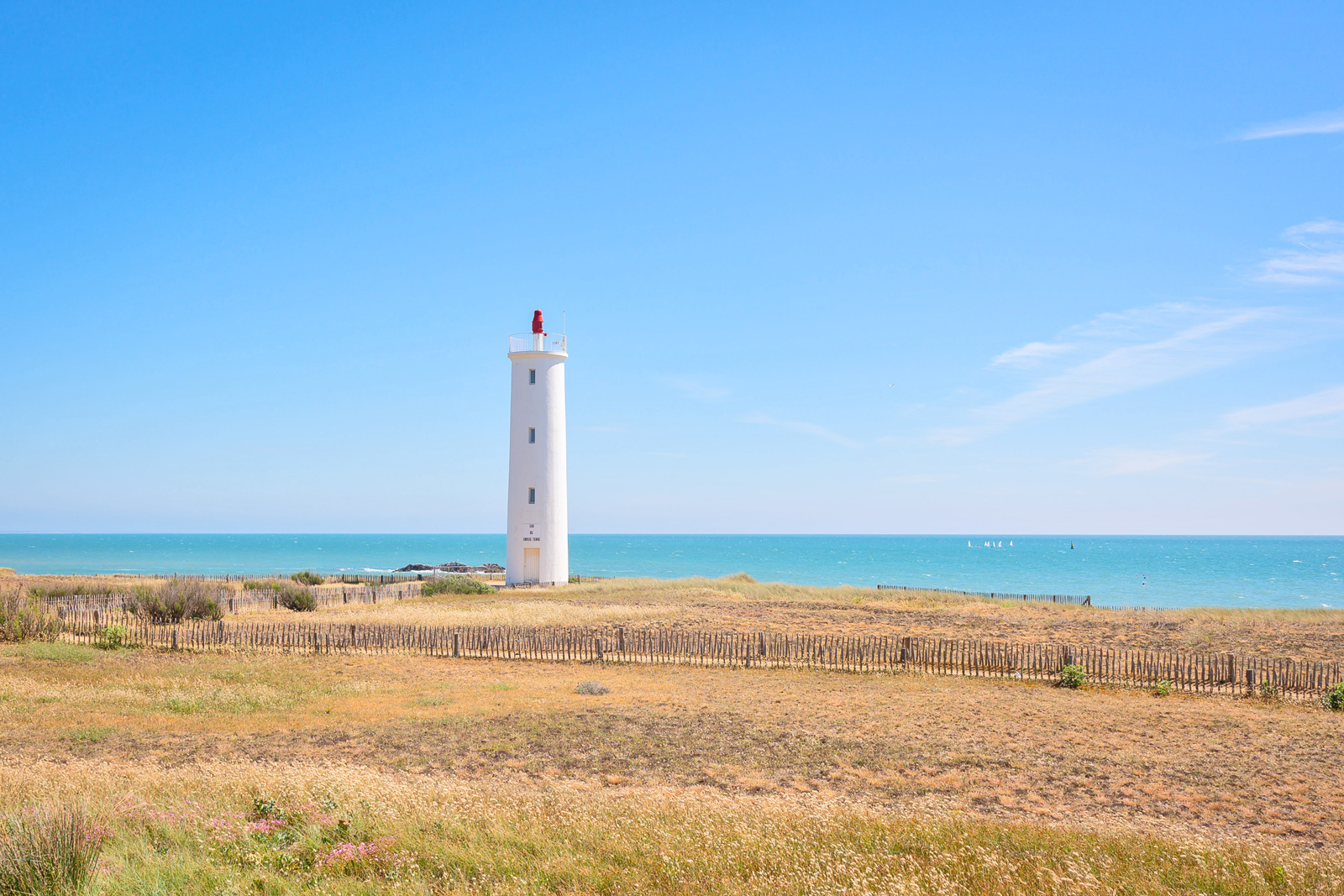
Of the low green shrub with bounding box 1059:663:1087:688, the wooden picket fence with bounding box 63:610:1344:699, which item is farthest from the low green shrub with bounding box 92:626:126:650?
the low green shrub with bounding box 1059:663:1087:688

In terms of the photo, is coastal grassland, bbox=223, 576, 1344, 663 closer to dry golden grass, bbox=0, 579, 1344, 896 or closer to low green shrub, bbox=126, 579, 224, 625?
low green shrub, bbox=126, 579, 224, 625

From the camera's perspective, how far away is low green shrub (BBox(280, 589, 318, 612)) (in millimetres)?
37219

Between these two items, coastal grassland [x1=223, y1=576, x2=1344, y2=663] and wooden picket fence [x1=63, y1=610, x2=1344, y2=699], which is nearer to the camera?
wooden picket fence [x1=63, y1=610, x2=1344, y2=699]

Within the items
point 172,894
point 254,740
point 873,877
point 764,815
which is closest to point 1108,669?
point 764,815

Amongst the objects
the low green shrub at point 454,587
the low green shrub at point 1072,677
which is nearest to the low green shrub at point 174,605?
the low green shrub at point 454,587

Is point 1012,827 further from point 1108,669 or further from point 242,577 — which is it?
point 242,577

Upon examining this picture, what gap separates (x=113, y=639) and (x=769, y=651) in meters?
19.0

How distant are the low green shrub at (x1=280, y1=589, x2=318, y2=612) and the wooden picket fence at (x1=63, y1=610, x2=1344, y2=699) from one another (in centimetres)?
868

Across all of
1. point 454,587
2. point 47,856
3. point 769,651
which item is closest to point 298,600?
point 454,587

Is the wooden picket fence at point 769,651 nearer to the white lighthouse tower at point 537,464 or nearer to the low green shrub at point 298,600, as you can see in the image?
the low green shrub at point 298,600

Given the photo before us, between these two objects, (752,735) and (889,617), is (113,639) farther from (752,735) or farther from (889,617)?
(889,617)

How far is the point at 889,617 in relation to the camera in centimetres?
3572

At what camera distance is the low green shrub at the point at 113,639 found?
82.0ft

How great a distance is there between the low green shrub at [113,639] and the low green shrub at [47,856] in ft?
70.5
